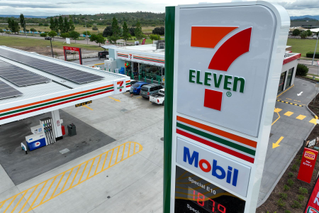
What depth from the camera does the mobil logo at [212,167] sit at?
423 centimetres

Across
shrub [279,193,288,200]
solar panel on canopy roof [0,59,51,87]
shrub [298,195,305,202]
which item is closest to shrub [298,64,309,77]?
shrub [298,195,305,202]

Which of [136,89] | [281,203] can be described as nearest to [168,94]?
[281,203]

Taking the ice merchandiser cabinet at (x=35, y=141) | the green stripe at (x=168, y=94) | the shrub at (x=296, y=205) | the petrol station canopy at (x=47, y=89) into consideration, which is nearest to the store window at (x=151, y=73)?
the petrol station canopy at (x=47, y=89)

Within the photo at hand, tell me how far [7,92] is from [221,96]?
12597 mm

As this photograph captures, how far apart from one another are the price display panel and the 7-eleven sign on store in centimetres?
2

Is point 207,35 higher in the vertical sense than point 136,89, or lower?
higher

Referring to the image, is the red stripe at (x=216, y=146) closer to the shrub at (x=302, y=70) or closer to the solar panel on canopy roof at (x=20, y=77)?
the solar panel on canopy roof at (x=20, y=77)

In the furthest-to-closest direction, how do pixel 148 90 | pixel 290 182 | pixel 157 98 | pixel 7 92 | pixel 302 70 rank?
pixel 302 70
pixel 148 90
pixel 157 98
pixel 7 92
pixel 290 182

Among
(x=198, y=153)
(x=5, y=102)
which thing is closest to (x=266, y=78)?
(x=198, y=153)

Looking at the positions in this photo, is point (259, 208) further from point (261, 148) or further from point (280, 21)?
point (280, 21)

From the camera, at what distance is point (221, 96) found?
13.1ft

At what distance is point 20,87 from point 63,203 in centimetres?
782

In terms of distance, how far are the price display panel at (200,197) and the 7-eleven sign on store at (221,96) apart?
0.08ft

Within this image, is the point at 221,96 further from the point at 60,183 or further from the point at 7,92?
the point at 7,92
